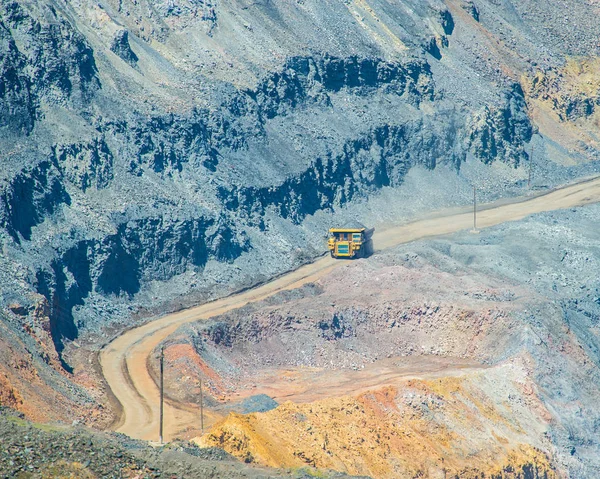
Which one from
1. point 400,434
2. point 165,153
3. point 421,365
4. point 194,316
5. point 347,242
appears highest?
point 165,153

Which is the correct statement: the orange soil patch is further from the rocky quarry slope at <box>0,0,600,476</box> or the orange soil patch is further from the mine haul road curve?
the rocky quarry slope at <box>0,0,600,476</box>

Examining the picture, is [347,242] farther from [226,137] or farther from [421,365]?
[421,365]

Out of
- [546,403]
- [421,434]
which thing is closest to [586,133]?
[546,403]

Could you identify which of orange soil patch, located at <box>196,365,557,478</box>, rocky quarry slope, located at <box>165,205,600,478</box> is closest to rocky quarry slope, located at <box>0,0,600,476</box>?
rocky quarry slope, located at <box>165,205,600,478</box>

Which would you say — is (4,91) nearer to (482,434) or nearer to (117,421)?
(117,421)

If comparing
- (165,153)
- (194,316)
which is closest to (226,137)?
(165,153)

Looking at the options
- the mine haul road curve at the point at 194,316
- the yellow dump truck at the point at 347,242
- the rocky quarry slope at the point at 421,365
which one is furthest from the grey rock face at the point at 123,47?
the rocky quarry slope at the point at 421,365

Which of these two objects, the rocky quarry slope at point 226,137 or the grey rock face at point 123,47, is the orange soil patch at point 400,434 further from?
the grey rock face at point 123,47
